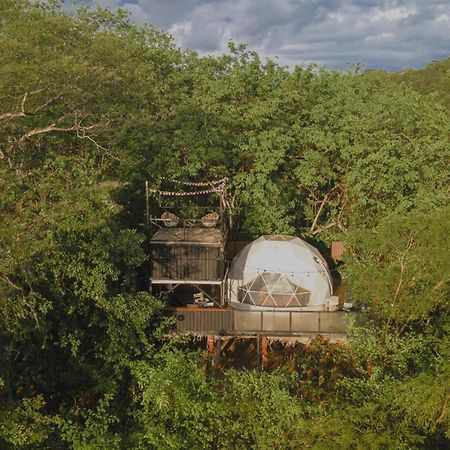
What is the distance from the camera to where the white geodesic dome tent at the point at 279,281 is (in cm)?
1916

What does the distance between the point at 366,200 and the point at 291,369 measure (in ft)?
29.9

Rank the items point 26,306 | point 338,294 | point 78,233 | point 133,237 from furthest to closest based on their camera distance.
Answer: point 338,294
point 133,237
point 78,233
point 26,306

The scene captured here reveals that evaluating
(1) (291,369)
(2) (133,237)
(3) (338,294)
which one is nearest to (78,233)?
(2) (133,237)

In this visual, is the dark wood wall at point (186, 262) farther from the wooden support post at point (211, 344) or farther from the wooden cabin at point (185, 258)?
the wooden support post at point (211, 344)

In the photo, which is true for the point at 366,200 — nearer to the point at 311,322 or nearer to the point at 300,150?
the point at 300,150

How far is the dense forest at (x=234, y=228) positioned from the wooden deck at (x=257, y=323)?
0.82 meters

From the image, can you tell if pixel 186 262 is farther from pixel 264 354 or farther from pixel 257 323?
pixel 264 354

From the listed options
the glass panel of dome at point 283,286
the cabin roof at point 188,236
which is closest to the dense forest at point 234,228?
the cabin roof at point 188,236

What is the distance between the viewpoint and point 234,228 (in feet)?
81.9

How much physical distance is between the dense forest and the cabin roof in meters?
1.29

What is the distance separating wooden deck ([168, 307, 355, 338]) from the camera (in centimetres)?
1753

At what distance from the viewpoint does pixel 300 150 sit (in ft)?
79.6

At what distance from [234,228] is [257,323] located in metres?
7.97

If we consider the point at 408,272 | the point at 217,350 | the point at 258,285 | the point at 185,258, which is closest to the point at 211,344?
the point at 217,350
